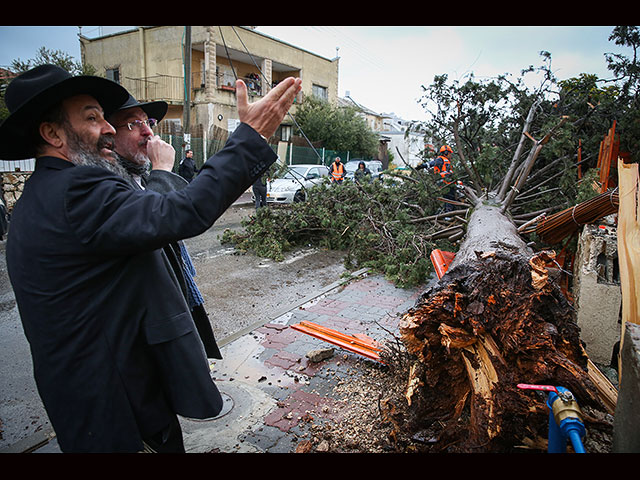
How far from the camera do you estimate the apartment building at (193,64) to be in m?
19.9

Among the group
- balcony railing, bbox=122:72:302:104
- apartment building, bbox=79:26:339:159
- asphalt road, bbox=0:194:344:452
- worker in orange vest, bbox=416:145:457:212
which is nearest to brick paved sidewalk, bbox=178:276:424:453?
asphalt road, bbox=0:194:344:452

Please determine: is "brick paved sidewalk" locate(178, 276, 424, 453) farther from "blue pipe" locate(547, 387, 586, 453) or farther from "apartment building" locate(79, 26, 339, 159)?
"apartment building" locate(79, 26, 339, 159)

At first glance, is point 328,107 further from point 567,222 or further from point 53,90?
point 53,90

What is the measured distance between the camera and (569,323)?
2.26 m

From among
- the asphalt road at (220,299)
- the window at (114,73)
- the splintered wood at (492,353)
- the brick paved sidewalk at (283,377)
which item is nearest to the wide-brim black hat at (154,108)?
the splintered wood at (492,353)

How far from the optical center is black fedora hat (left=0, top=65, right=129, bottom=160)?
138 cm

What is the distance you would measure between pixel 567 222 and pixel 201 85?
66.7 ft

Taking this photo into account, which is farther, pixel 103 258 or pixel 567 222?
pixel 567 222

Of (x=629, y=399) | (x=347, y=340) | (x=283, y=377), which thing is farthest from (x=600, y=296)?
(x=283, y=377)

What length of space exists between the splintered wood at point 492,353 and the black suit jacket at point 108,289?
1369mm

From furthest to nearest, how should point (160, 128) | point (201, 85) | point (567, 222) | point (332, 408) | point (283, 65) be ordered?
point (283, 65)
point (201, 85)
point (160, 128)
point (567, 222)
point (332, 408)

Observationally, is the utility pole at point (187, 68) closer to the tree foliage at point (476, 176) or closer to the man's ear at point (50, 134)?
the tree foliage at point (476, 176)

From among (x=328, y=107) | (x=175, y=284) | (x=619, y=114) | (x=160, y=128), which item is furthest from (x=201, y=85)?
(x=175, y=284)

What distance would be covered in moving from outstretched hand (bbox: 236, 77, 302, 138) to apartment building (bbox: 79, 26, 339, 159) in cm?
1747
